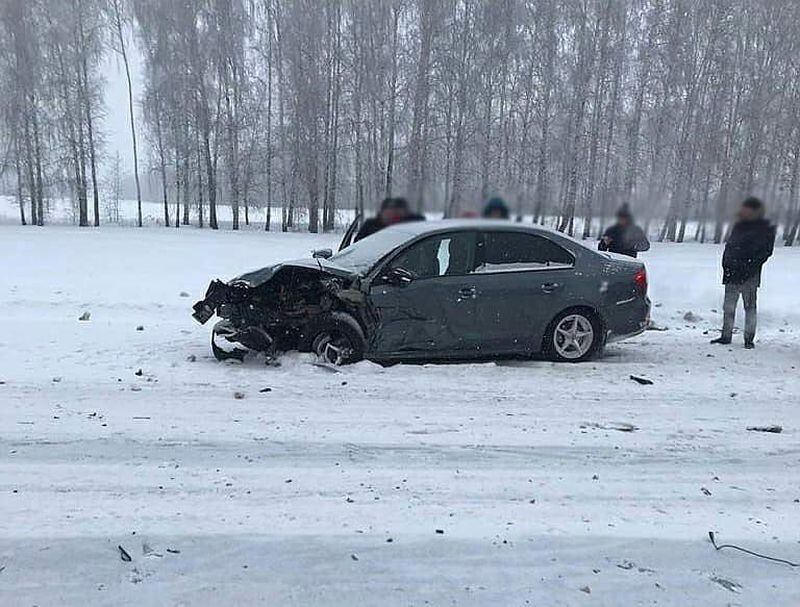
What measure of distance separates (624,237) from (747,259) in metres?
1.72

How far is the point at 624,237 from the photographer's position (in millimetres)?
6020

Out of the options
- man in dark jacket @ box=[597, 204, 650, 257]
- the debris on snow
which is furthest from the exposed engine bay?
the debris on snow

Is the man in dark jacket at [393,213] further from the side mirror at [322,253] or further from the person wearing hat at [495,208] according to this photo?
the side mirror at [322,253]

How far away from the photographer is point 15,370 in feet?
19.2

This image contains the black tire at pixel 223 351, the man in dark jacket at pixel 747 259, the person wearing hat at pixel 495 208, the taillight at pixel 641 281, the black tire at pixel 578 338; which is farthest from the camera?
the taillight at pixel 641 281

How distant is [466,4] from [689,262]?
390cm

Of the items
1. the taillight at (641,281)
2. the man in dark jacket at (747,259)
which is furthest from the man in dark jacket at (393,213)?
the man in dark jacket at (747,259)

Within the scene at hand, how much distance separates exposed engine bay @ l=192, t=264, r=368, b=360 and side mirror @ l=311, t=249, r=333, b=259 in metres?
0.82

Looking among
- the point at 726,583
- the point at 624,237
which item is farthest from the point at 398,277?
the point at 726,583

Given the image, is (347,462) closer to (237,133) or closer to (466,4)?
(466,4)

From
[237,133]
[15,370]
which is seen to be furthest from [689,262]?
[237,133]

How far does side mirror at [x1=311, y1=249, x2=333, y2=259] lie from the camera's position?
23.4ft

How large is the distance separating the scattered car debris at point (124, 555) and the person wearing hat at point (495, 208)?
14.1 feet

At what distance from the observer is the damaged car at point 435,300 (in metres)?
6.20
